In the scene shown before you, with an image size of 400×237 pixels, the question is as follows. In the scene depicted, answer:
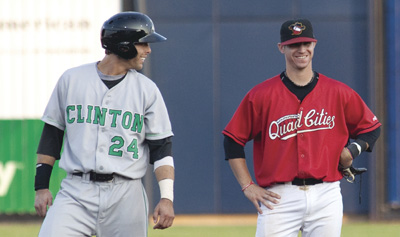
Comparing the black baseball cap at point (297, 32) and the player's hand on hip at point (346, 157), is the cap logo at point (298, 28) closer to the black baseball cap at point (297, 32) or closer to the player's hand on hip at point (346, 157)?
the black baseball cap at point (297, 32)

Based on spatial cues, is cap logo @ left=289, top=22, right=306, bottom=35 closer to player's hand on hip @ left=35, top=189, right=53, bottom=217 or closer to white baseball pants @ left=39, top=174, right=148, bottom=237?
white baseball pants @ left=39, top=174, right=148, bottom=237

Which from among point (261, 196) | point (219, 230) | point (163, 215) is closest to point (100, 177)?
point (163, 215)

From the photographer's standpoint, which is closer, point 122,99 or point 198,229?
point 122,99

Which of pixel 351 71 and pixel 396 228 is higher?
pixel 351 71

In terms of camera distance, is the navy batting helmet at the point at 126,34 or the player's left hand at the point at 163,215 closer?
the player's left hand at the point at 163,215

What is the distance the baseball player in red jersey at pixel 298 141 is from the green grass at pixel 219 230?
18.7 feet

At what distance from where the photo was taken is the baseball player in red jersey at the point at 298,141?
19.2 feet

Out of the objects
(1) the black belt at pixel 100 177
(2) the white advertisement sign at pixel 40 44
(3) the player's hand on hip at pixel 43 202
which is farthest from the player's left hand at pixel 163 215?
(2) the white advertisement sign at pixel 40 44

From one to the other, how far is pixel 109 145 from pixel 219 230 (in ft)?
24.7

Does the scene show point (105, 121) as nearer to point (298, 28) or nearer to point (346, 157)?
point (298, 28)

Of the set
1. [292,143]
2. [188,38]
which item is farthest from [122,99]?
[188,38]

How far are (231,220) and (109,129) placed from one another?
889 cm

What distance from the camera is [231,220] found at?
14.1 metres

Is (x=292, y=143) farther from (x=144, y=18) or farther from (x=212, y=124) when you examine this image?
(x=212, y=124)
